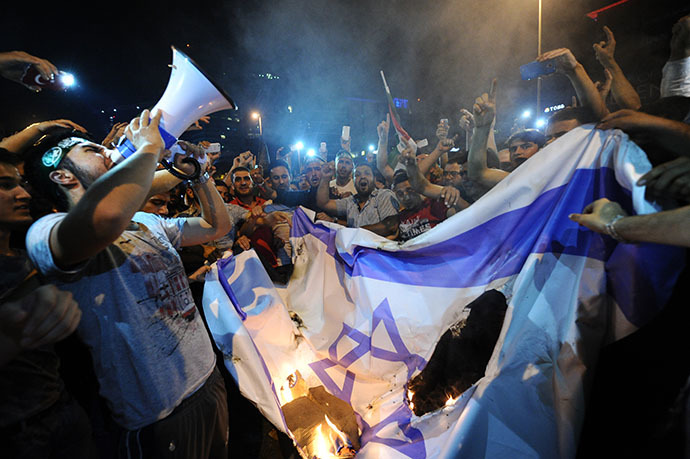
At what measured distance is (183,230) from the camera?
2.02 m

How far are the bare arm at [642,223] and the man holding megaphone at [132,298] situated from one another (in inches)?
79.0

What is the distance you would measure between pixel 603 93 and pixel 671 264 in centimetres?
297

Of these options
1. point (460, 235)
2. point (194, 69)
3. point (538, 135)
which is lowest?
point (460, 235)

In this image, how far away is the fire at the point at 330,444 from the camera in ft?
6.84

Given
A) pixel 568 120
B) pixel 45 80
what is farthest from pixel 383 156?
pixel 45 80

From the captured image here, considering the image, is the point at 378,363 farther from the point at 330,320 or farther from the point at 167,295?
the point at 167,295

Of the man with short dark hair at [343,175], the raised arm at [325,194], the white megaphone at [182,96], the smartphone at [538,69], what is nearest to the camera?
the white megaphone at [182,96]

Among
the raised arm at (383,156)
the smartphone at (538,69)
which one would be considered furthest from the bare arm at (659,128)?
the raised arm at (383,156)

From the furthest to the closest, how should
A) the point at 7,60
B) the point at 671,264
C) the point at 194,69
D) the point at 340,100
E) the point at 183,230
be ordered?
1. the point at 340,100
2. the point at 183,230
3. the point at 7,60
4. the point at 194,69
5. the point at 671,264

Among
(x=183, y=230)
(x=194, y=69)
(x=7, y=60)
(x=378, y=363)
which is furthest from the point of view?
(x=378, y=363)

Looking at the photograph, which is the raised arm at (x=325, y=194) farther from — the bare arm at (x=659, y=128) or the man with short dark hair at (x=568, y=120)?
the bare arm at (x=659, y=128)

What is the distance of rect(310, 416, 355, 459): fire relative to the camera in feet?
6.84

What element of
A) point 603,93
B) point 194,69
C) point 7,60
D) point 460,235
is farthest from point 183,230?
point 603,93

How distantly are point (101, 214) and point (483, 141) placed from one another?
2.91 m
